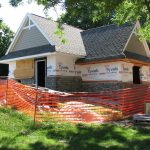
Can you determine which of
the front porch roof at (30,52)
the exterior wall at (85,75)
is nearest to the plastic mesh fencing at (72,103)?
the exterior wall at (85,75)

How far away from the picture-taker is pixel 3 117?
1247cm

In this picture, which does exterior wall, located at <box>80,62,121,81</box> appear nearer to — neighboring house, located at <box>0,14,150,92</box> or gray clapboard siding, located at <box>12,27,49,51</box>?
neighboring house, located at <box>0,14,150,92</box>

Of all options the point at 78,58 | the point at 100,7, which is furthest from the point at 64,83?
the point at 100,7

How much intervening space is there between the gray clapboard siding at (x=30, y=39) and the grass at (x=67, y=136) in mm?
13200

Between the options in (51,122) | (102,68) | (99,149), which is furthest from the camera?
(102,68)

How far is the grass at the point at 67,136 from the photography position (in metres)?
9.05

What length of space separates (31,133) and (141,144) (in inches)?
132

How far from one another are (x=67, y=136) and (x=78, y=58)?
1482cm

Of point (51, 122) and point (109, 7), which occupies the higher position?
point (109, 7)

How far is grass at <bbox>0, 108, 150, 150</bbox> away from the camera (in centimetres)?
905

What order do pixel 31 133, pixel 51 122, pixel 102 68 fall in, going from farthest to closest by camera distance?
1. pixel 102 68
2. pixel 51 122
3. pixel 31 133

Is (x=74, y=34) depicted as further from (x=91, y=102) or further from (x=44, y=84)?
(x=91, y=102)

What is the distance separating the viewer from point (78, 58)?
24.8m

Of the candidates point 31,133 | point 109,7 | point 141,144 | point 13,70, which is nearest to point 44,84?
point 13,70
